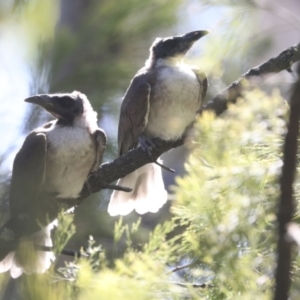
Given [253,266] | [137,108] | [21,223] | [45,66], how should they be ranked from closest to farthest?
[253,266]
[21,223]
[45,66]
[137,108]

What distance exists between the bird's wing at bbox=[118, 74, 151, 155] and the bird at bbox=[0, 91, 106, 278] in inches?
8.4

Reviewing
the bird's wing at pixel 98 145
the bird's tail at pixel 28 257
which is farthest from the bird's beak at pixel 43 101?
the bird's tail at pixel 28 257

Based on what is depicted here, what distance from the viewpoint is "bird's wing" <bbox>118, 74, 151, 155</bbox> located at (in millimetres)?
3678

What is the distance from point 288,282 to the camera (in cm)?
113

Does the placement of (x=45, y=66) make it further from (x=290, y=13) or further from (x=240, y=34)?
(x=290, y=13)

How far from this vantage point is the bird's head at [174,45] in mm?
3997

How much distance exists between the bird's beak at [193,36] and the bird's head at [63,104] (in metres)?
0.85

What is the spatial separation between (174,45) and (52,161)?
121 centimetres

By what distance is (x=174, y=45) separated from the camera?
411 centimetres

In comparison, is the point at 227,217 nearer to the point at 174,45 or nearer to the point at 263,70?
the point at 263,70

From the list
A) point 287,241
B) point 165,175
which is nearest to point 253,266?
point 287,241

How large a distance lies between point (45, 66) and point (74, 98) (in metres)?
0.25

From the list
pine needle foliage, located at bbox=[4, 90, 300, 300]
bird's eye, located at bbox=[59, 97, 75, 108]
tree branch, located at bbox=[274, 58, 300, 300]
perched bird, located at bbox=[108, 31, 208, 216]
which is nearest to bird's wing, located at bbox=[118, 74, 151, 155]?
perched bird, located at bbox=[108, 31, 208, 216]

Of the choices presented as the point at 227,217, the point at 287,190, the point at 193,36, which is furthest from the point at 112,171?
the point at 287,190
